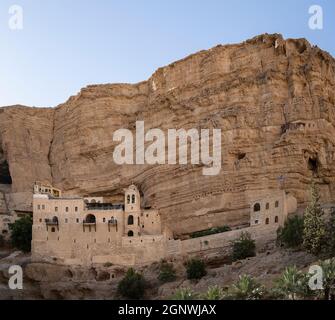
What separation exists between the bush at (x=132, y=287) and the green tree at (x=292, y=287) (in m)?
15.0

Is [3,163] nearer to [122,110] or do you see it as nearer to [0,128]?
[0,128]

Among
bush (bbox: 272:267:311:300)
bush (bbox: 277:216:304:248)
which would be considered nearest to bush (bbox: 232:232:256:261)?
bush (bbox: 277:216:304:248)

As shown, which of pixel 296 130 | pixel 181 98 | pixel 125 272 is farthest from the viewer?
pixel 181 98

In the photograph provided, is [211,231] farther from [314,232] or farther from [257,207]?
[314,232]

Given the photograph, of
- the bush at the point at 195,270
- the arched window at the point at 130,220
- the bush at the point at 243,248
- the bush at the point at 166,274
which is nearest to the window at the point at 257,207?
the bush at the point at 243,248

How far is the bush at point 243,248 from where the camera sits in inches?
1834

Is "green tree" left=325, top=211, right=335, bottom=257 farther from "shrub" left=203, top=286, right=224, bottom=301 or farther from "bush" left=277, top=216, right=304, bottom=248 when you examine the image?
"shrub" left=203, top=286, right=224, bottom=301

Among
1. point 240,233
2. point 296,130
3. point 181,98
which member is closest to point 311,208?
point 240,233

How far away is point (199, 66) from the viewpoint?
62.0m

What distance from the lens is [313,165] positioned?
54.7m

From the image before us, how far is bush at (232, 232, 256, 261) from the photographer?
153ft

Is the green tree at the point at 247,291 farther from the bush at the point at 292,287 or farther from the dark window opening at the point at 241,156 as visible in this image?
the dark window opening at the point at 241,156

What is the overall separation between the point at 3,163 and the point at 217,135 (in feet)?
82.6
